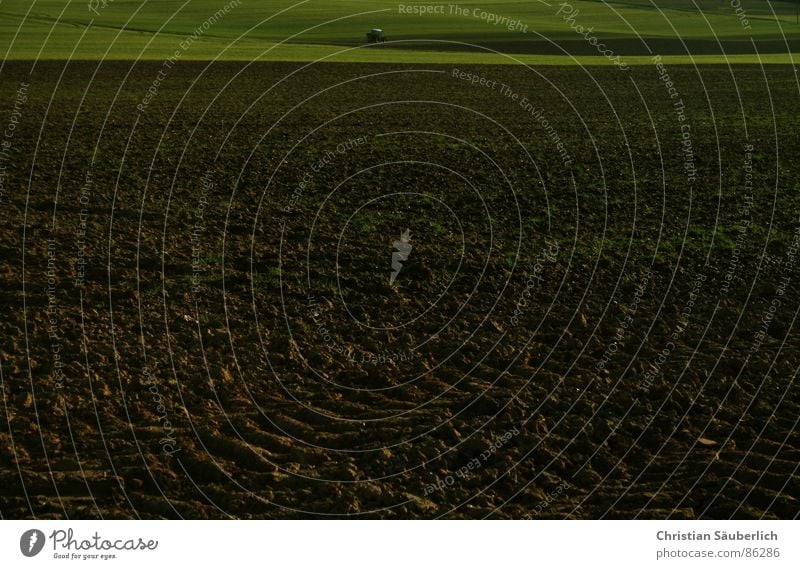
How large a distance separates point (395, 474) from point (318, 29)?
70213 mm

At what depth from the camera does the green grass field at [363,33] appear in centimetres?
5678

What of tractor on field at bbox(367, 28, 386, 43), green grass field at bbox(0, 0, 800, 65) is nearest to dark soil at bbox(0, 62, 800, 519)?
green grass field at bbox(0, 0, 800, 65)

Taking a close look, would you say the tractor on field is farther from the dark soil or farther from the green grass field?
the dark soil

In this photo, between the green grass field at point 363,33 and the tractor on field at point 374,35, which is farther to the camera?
the tractor on field at point 374,35

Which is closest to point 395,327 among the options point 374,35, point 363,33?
point 374,35

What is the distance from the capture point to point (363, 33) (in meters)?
75.6

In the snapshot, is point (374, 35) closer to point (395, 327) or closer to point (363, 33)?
point (363, 33)

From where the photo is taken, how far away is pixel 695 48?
240 ft

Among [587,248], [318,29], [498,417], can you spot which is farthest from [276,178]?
[318,29]

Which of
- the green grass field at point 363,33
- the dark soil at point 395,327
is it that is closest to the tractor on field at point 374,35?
the green grass field at point 363,33

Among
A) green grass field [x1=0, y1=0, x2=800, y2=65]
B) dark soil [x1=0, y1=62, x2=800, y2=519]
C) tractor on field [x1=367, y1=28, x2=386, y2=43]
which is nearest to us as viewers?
dark soil [x1=0, y1=62, x2=800, y2=519]

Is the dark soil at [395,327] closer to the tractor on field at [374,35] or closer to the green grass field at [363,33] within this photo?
the green grass field at [363,33]

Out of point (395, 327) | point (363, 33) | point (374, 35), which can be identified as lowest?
point (363, 33)

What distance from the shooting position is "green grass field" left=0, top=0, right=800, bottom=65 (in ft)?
186
